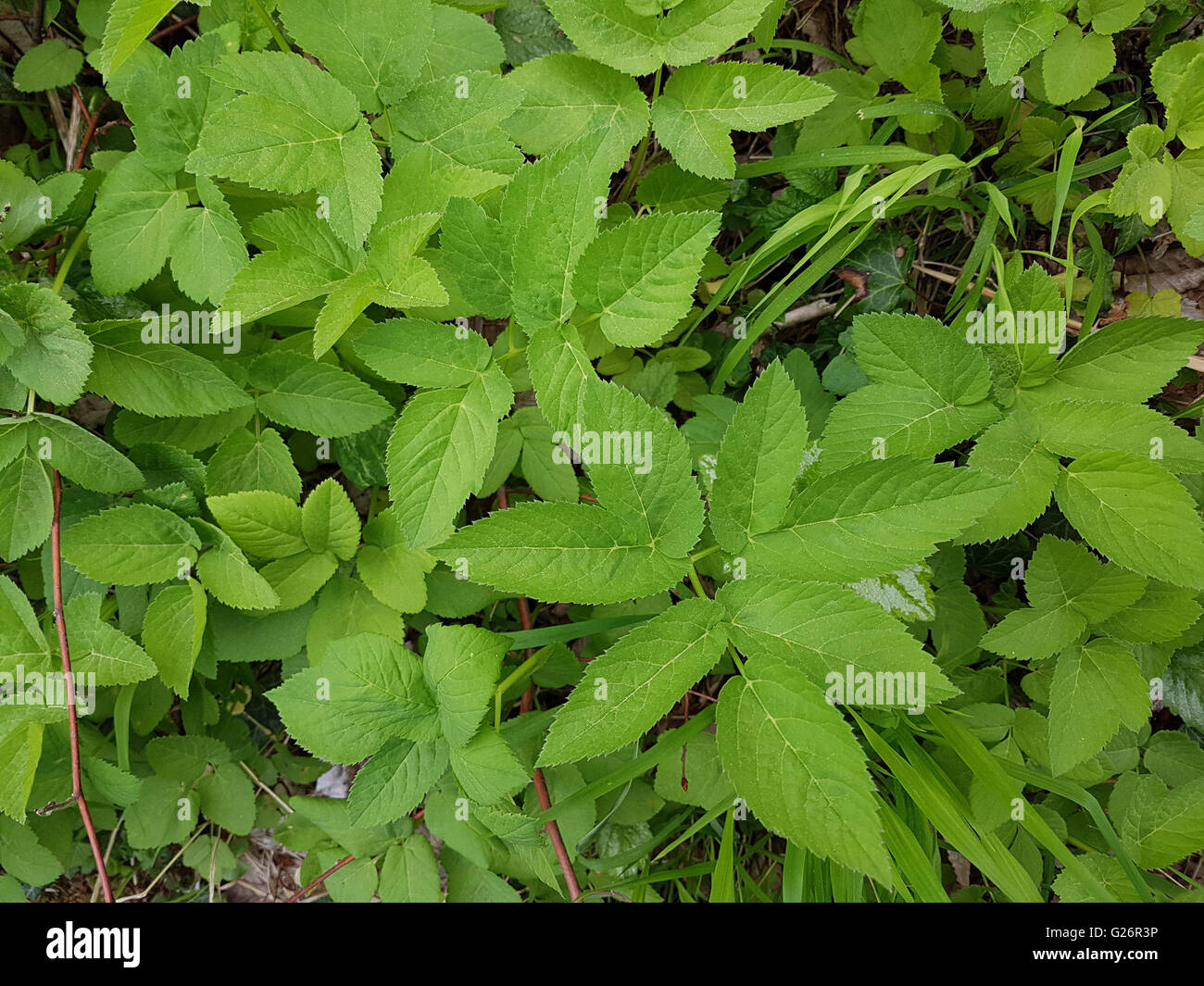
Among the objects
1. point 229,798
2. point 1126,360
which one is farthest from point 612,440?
point 229,798

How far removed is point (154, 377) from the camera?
198cm

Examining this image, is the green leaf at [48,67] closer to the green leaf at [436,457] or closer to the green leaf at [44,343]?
the green leaf at [44,343]

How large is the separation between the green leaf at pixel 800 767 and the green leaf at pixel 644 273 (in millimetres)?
722

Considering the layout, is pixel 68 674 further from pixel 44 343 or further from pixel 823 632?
pixel 823 632

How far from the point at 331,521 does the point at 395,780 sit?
0.67m

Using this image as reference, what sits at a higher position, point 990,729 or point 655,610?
point 655,610

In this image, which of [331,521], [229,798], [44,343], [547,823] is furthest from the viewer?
[229,798]

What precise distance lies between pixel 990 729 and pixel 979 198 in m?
1.58

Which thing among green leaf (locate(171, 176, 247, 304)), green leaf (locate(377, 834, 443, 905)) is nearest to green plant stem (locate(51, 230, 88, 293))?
green leaf (locate(171, 176, 247, 304))
